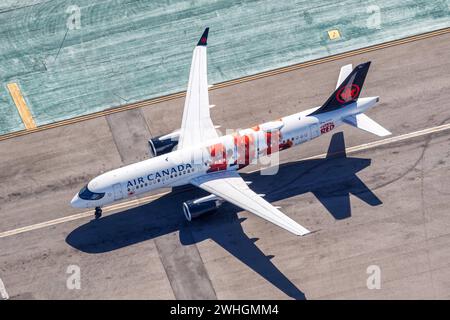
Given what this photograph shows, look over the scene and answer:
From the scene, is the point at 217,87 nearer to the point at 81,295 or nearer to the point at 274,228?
the point at 274,228

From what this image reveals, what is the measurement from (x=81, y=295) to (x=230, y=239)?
40.5 feet

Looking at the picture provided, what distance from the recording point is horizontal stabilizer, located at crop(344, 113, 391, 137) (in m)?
64.8

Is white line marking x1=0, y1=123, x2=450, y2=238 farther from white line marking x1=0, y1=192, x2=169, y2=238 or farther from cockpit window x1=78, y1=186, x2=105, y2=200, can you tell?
cockpit window x1=78, y1=186, x2=105, y2=200

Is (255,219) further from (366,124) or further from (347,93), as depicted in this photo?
(347,93)

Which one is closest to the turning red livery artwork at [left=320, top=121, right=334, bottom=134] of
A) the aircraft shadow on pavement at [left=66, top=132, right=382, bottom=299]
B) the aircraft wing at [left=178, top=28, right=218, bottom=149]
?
the aircraft shadow on pavement at [left=66, top=132, right=382, bottom=299]

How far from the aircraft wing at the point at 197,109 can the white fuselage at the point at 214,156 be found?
2.60m

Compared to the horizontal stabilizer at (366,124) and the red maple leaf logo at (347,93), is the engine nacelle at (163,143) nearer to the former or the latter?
the red maple leaf logo at (347,93)

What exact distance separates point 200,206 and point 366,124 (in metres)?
15.5

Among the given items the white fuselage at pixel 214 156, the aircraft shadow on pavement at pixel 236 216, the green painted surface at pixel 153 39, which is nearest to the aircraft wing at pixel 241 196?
the white fuselage at pixel 214 156

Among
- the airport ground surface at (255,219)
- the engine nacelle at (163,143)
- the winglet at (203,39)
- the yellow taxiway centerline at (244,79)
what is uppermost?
the winglet at (203,39)

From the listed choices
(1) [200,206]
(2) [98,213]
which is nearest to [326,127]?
(1) [200,206]

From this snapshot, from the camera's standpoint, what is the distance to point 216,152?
209 ft

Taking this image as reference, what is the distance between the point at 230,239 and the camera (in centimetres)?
6288

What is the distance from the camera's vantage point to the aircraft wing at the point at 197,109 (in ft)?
218
